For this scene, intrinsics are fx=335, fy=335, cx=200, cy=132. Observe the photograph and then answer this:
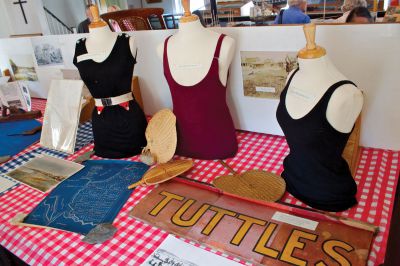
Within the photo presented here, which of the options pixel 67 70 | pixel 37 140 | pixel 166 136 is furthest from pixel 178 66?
pixel 67 70

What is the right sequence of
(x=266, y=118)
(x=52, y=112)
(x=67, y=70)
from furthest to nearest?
(x=67, y=70) < (x=52, y=112) < (x=266, y=118)

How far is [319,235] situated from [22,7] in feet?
10.8

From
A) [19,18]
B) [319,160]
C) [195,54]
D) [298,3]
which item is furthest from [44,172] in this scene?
[19,18]

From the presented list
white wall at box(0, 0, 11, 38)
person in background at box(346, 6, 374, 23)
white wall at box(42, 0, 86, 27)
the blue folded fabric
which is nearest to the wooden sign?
the blue folded fabric

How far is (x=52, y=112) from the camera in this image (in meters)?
1.41

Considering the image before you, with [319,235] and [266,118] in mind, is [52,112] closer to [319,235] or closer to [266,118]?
[266,118]

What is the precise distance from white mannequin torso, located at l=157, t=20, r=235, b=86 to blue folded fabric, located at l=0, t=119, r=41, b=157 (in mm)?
808

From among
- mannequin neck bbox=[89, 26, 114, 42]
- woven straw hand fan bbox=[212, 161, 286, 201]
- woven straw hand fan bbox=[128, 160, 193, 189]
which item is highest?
mannequin neck bbox=[89, 26, 114, 42]

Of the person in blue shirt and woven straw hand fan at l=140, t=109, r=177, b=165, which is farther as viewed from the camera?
the person in blue shirt

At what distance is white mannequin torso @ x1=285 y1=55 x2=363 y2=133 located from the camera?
73 centimetres

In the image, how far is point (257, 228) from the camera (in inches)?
32.3

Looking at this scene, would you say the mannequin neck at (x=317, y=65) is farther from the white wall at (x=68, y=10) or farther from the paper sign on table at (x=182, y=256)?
the white wall at (x=68, y=10)

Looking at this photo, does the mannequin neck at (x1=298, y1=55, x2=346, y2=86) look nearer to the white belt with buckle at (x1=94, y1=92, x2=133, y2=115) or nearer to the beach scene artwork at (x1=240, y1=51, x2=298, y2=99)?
the beach scene artwork at (x1=240, y1=51, x2=298, y2=99)

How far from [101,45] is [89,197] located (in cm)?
51
